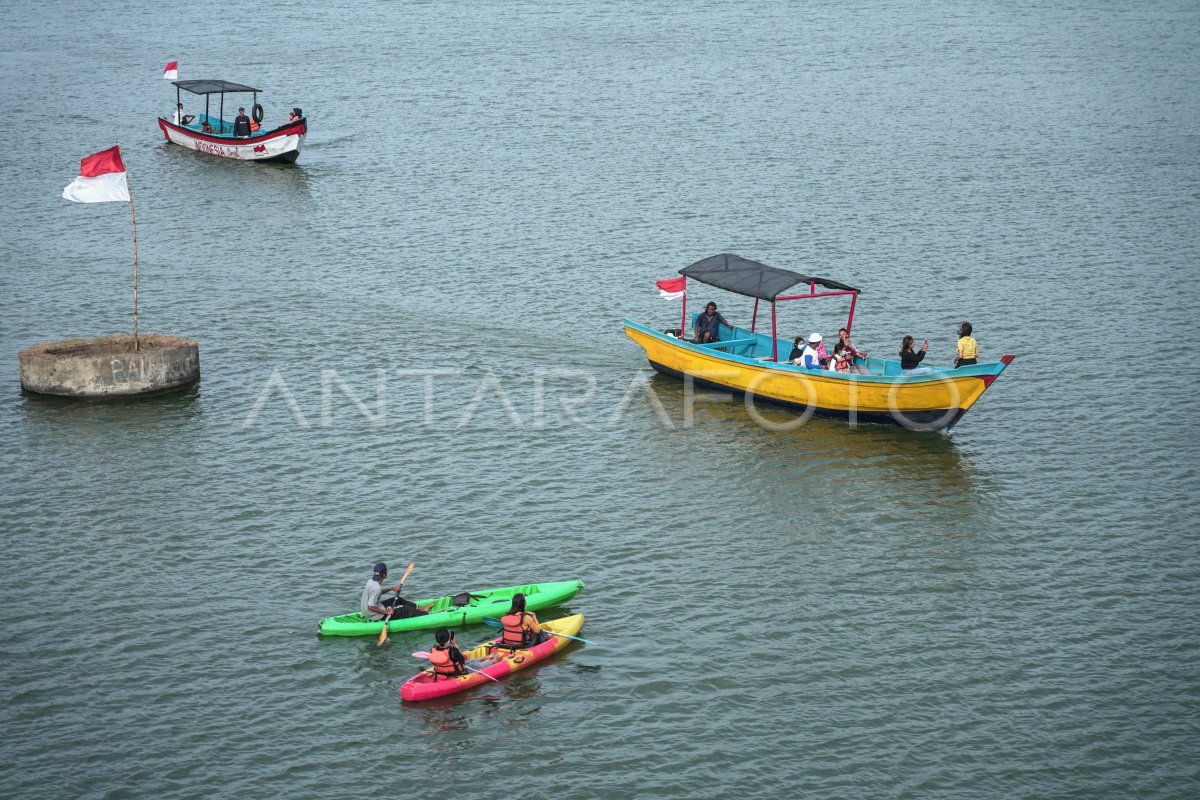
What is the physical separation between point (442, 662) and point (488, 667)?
97 cm

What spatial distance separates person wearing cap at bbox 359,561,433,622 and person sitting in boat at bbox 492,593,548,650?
199 centimetres

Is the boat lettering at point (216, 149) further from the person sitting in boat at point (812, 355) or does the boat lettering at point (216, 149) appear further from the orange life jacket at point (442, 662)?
the orange life jacket at point (442, 662)

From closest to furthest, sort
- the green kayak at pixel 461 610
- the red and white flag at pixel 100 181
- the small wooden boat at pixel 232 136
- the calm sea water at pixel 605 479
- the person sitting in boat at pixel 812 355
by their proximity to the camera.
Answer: the calm sea water at pixel 605 479 → the green kayak at pixel 461 610 → the person sitting in boat at pixel 812 355 → the red and white flag at pixel 100 181 → the small wooden boat at pixel 232 136

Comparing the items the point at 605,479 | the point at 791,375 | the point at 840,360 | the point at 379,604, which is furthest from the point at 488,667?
the point at 840,360

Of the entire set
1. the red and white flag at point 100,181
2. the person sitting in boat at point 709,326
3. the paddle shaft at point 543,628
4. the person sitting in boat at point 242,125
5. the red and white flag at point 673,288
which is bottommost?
the paddle shaft at point 543,628

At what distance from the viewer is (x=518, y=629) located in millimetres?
22984

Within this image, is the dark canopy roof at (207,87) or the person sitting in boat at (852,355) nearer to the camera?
the person sitting in boat at (852,355)

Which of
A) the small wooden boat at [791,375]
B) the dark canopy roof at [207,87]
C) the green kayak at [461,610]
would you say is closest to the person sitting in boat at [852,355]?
the small wooden boat at [791,375]

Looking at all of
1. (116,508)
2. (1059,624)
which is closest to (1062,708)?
(1059,624)

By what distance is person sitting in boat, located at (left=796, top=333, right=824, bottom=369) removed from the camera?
109ft

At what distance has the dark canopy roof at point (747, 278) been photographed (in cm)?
3453

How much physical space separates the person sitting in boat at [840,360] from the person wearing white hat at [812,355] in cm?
34

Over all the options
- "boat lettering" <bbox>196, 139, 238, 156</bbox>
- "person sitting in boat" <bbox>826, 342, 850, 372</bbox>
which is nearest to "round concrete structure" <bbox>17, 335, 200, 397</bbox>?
"person sitting in boat" <bbox>826, 342, 850, 372</bbox>

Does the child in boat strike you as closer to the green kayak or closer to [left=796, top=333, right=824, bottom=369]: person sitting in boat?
the green kayak
